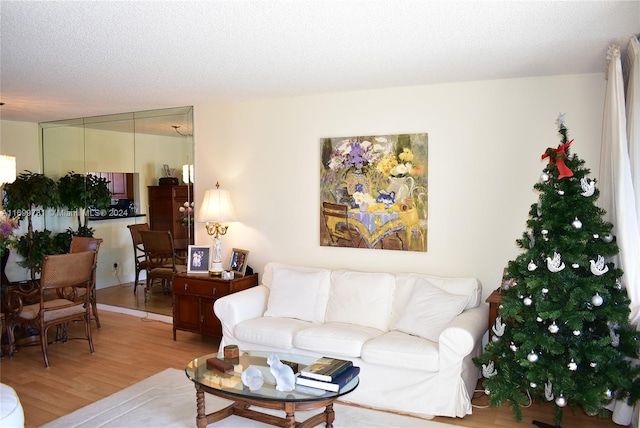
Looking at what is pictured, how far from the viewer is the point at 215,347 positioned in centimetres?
502

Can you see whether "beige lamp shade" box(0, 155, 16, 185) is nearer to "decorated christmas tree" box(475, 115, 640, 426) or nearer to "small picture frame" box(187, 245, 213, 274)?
"small picture frame" box(187, 245, 213, 274)

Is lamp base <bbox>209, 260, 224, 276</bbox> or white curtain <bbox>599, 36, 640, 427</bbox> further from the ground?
white curtain <bbox>599, 36, 640, 427</bbox>

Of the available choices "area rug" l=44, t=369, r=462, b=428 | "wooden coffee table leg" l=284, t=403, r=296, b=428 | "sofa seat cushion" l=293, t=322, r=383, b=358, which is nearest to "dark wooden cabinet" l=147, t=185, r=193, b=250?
"area rug" l=44, t=369, r=462, b=428

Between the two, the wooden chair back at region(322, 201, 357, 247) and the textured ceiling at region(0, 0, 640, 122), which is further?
the wooden chair back at region(322, 201, 357, 247)

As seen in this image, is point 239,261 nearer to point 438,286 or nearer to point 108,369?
point 108,369

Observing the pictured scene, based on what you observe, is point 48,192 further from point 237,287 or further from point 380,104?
point 380,104

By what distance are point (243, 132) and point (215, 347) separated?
7.63ft

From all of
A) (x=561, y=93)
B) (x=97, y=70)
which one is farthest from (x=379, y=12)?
(x=97, y=70)

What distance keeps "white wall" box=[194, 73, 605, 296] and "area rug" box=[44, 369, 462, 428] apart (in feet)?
4.88

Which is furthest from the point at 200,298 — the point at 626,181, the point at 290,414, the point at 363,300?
the point at 626,181

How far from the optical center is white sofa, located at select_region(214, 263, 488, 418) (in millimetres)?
3441

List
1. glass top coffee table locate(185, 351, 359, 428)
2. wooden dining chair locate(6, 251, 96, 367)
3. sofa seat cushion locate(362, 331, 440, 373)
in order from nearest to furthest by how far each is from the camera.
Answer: glass top coffee table locate(185, 351, 359, 428) < sofa seat cushion locate(362, 331, 440, 373) < wooden dining chair locate(6, 251, 96, 367)

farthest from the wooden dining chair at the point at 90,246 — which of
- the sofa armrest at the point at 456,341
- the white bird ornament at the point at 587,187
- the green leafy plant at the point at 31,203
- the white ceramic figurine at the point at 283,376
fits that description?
the white bird ornament at the point at 587,187

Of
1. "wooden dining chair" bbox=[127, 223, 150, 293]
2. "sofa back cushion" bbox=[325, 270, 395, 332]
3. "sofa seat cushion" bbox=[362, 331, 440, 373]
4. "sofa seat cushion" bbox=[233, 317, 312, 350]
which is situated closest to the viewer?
"sofa seat cushion" bbox=[362, 331, 440, 373]
